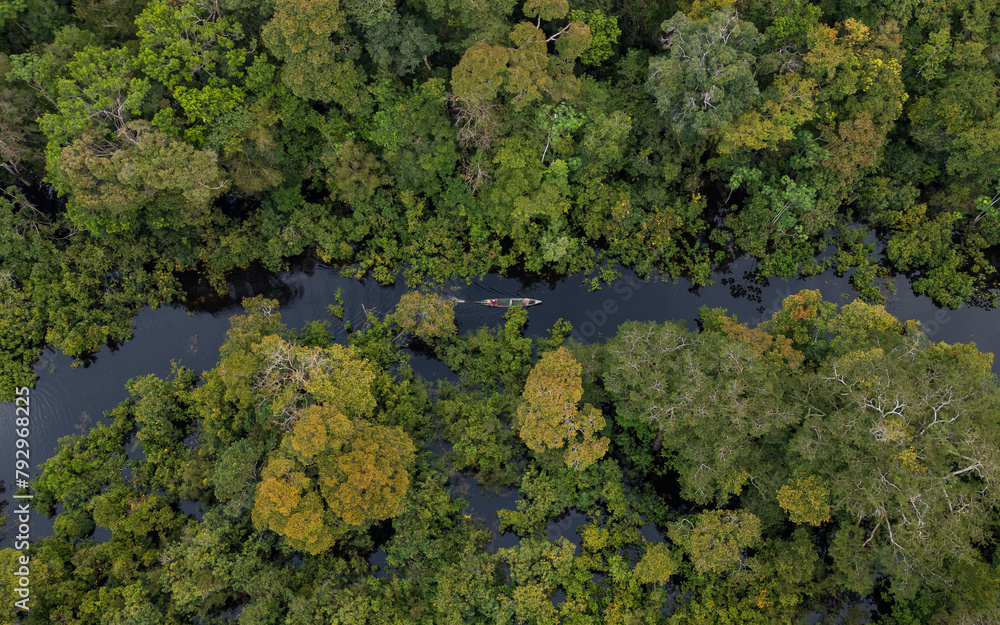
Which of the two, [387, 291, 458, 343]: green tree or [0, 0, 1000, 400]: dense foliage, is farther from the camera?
[387, 291, 458, 343]: green tree

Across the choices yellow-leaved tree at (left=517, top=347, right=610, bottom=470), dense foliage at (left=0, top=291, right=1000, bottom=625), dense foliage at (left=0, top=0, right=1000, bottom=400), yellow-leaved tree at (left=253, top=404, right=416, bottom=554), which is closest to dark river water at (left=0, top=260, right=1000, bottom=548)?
dense foliage at (left=0, top=0, right=1000, bottom=400)

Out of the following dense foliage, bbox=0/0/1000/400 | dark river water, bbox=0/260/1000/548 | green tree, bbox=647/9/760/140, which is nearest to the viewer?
green tree, bbox=647/9/760/140

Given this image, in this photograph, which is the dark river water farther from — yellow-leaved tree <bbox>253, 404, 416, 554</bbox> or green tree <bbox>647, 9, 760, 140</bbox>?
green tree <bbox>647, 9, 760, 140</bbox>

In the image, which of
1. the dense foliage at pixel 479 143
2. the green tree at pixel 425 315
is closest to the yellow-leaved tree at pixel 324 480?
the green tree at pixel 425 315

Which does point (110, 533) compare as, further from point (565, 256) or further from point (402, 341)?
point (565, 256)

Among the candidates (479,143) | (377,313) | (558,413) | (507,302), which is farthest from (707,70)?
(377,313)
